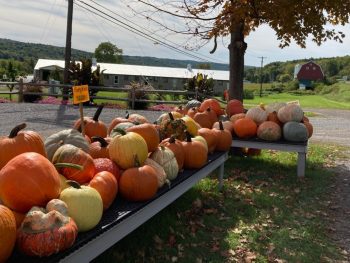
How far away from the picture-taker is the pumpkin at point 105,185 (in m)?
3.48

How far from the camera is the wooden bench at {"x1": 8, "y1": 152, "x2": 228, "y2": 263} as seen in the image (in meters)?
2.74

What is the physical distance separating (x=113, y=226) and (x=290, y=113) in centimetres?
607

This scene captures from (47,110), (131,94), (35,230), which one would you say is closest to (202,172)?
(35,230)

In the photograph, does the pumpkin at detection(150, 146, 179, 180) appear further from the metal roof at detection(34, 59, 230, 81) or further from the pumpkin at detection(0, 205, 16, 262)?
the metal roof at detection(34, 59, 230, 81)

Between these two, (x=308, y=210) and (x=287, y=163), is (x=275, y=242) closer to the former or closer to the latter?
(x=308, y=210)

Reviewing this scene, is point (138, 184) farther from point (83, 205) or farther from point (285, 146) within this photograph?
point (285, 146)

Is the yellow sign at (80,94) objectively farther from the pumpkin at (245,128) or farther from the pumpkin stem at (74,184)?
the pumpkin at (245,128)

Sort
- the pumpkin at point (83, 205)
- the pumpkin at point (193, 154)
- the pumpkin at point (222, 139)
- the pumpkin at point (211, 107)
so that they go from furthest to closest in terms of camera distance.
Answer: the pumpkin at point (211, 107), the pumpkin at point (222, 139), the pumpkin at point (193, 154), the pumpkin at point (83, 205)

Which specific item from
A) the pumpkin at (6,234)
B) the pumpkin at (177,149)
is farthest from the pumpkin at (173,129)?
the pumpkin at (6,234)

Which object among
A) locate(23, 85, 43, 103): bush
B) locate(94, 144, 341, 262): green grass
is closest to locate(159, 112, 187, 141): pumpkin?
locate(94, 144, 341, 262): green grass

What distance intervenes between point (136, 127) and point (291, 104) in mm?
4918

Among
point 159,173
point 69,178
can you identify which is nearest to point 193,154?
point 159,173

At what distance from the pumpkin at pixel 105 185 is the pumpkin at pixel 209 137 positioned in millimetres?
2864

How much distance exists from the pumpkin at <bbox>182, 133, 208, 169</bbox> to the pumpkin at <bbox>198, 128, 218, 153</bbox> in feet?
3.03
